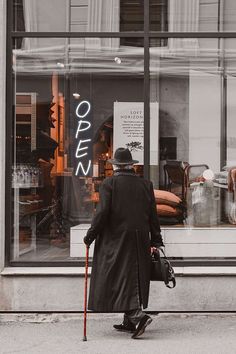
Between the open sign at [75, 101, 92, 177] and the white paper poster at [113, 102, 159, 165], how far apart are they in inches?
14.3

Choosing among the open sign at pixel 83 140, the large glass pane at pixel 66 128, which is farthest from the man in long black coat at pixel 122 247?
the open sign at pixel 83 140

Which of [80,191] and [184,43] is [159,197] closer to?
[80,191]

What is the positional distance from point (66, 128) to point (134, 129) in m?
0.89

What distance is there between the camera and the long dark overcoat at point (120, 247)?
7352 millimetres

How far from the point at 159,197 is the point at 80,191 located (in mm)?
1025

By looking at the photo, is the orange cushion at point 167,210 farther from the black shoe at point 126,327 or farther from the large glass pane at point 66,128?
the black shoe at point 126,327

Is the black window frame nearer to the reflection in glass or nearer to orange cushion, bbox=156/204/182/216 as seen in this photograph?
the reflection in glass

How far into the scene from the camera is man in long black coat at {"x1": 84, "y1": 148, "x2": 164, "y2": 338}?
24.1 ft

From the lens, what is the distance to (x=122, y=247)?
741 cm

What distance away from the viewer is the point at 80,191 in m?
9.31

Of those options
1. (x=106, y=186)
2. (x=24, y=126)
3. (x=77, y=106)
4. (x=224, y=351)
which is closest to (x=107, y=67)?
(x=77, y=106)

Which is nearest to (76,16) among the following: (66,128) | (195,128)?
(66,128)

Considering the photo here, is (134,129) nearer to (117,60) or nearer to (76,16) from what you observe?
(117,60)

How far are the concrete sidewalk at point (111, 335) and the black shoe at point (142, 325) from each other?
8 cm
